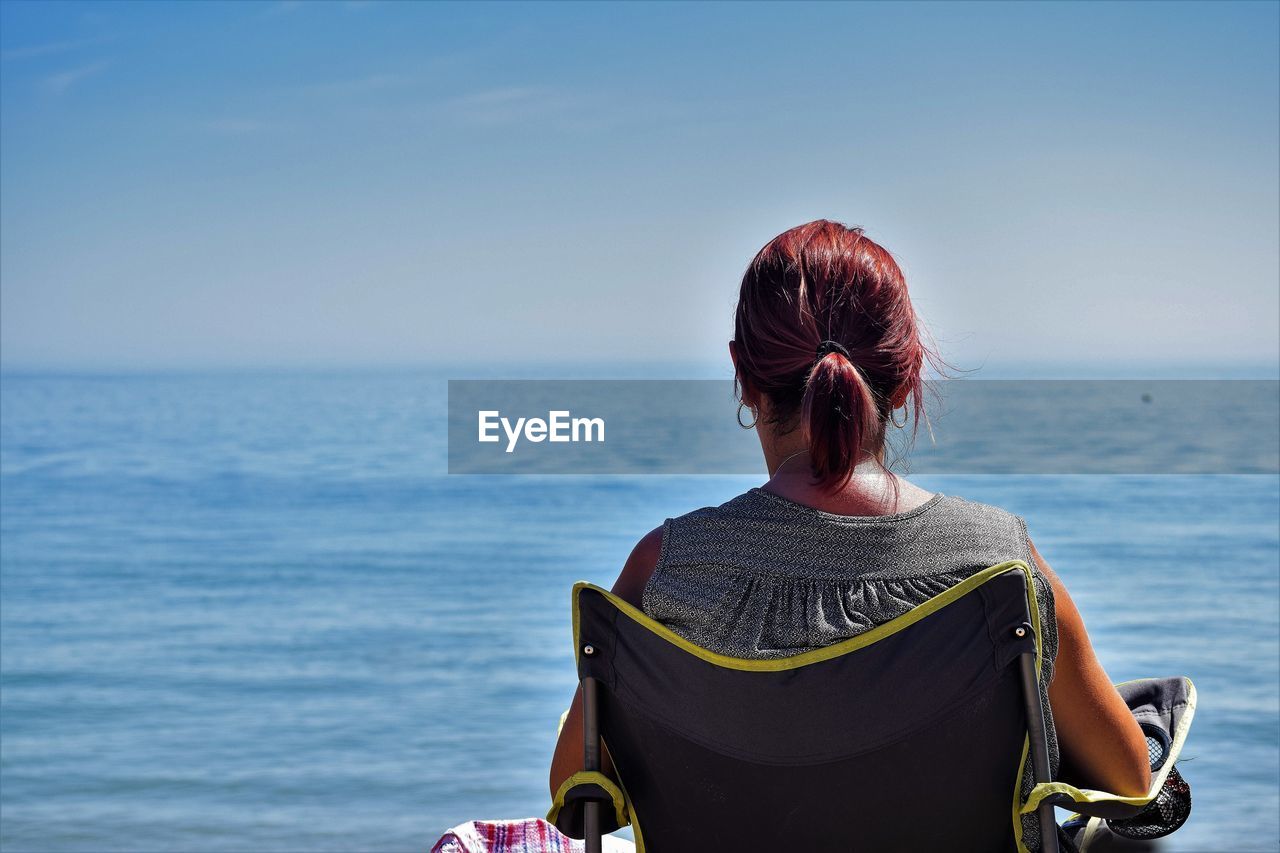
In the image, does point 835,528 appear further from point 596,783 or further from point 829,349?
point 596,783

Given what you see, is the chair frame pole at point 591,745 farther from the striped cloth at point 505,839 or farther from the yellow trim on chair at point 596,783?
the striped cloth at point 505,839

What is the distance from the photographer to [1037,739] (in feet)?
4.43

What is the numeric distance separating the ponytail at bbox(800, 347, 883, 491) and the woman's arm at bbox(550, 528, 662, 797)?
0.20 m

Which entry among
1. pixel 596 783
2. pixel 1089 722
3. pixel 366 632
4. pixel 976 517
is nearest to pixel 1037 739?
pixel 1089 722

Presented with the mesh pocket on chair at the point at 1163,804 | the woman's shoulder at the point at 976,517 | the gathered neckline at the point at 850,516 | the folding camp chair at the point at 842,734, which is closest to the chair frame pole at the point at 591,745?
the folding camp chair at the point at 842,734

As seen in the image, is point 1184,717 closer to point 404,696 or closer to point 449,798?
point 449,798

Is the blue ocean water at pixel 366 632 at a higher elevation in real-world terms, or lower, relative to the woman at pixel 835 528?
lower

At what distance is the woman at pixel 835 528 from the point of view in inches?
54.4

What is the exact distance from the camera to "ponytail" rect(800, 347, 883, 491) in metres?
1.40

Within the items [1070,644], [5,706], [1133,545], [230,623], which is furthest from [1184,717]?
[1133,545]

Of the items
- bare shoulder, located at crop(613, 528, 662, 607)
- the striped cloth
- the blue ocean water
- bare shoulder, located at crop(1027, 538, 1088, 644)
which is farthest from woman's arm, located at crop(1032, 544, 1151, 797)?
the blue ocean water

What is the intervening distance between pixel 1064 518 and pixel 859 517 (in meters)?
12.7

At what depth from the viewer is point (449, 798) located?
4426 millimetres

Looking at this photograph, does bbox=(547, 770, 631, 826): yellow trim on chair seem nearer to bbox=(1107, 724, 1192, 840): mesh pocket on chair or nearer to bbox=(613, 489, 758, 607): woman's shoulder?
bbox=(613, 489, 758, 607): woman's shoulder
